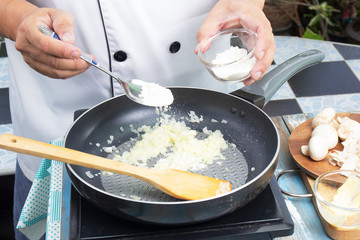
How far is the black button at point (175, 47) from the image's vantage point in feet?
3.69

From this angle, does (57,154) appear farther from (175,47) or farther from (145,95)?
(175,47)

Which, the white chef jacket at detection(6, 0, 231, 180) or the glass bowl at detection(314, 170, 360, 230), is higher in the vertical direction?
the white chef jacket at detection(6, 0, 231, 180)

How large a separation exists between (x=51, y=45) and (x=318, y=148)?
0.61m

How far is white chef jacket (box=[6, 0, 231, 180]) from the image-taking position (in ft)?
3.43

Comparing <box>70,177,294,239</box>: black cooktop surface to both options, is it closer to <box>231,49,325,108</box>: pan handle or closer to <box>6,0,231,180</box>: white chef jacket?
<box>231,49,325,108</box>: pan handle

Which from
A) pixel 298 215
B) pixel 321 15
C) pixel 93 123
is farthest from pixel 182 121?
pixel 321 15

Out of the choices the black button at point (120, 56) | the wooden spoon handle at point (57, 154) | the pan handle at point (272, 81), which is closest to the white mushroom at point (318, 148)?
the pan handle at point (272, 81)

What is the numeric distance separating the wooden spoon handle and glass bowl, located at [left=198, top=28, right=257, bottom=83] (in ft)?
0.95

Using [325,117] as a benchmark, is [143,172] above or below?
above

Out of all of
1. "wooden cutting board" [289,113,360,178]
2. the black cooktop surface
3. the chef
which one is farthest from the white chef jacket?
the black cooktop surface

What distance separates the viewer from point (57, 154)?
73cm

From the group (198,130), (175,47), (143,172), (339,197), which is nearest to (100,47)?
(175,47)

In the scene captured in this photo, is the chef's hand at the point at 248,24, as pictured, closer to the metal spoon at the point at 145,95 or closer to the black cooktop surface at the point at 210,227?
the metal spoon at the point at 145,95

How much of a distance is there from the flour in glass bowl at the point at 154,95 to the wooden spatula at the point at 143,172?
203mm
